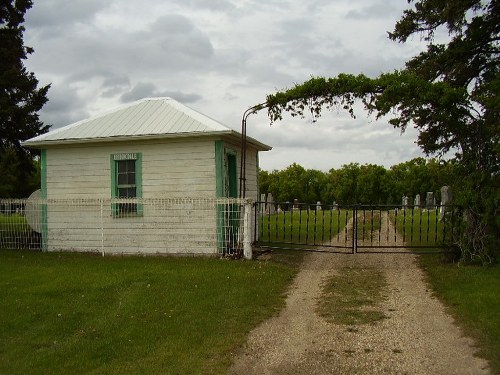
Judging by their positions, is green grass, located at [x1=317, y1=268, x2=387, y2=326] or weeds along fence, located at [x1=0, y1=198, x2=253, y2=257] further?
weeds along fence, located at [x1=0, y1=198, x2=253, y2=257]

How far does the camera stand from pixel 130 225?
12.7 m

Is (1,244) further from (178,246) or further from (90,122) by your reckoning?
(178,246)

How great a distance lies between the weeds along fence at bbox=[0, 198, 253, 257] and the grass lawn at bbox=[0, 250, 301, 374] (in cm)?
83

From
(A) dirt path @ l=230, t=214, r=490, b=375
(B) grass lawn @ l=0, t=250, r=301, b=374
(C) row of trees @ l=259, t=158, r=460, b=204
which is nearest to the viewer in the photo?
(A) dirt path @ l=230, t=214, r=490, b=375

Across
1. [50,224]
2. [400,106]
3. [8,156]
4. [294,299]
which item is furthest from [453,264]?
[8,156]

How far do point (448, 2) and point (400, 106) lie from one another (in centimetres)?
426

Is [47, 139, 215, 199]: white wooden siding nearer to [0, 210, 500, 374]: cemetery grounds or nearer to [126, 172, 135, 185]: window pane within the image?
[126, 172, 135, 185]: window pane

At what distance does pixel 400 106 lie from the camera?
1043 cm

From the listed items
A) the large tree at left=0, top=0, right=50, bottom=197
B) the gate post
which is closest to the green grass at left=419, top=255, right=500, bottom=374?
the gate post

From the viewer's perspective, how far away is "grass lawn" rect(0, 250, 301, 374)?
557cm

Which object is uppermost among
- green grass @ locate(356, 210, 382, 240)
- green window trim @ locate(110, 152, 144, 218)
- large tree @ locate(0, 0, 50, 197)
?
large tree @ locate(0, 0, 50, 197)

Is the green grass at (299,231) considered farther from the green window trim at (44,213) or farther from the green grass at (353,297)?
the green window trim at (44,213)

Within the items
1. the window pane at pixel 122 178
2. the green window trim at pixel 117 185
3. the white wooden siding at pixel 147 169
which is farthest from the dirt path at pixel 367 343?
the window pane at pixel 122 178

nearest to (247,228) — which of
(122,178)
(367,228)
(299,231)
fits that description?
(299,231)
